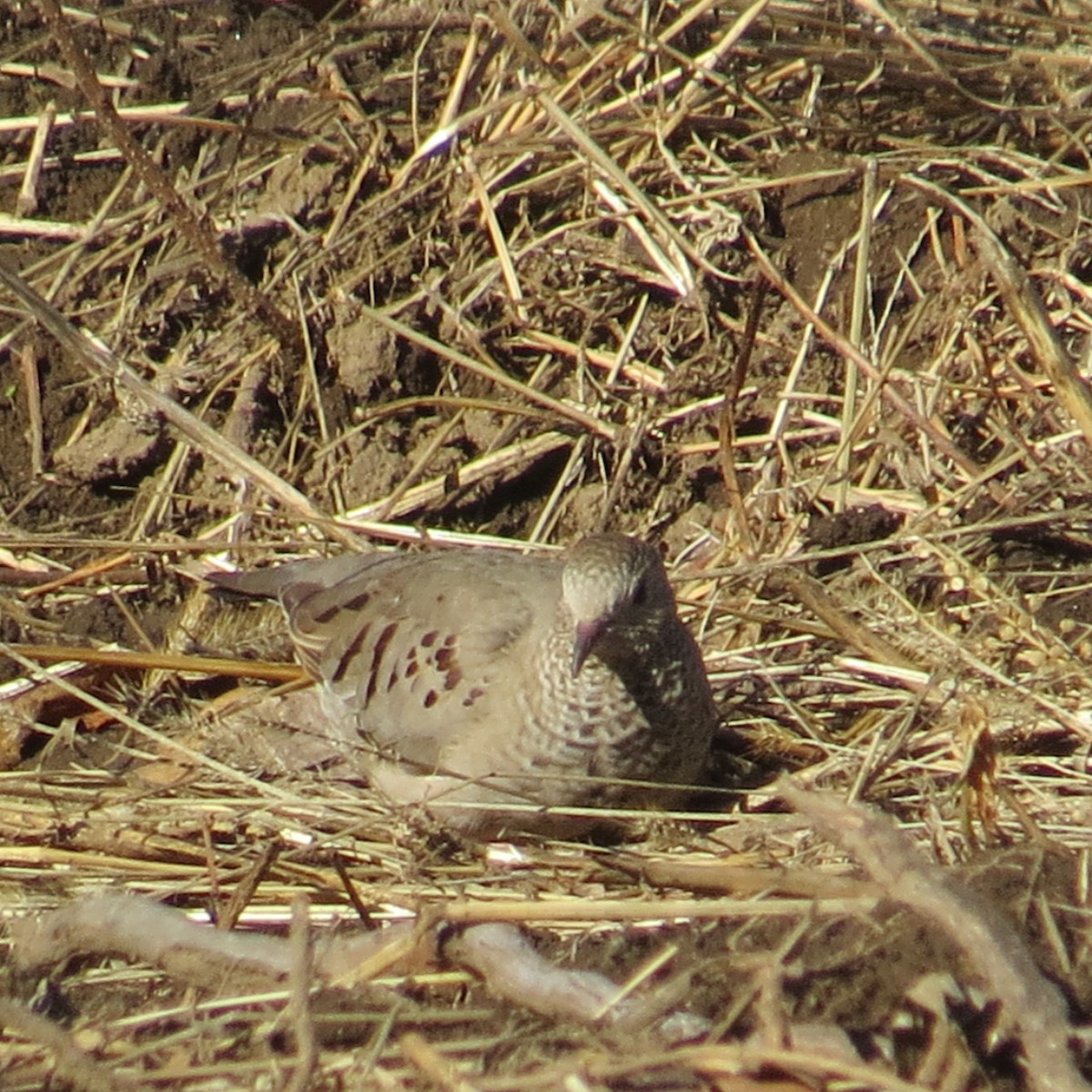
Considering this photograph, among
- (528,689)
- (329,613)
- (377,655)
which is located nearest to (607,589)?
(528,689)

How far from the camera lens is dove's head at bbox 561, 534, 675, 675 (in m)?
4.57

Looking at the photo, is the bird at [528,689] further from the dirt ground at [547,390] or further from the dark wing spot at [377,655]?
the dirt ground at [547,390]

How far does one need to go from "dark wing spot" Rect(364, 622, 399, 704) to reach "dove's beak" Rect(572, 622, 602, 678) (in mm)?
751

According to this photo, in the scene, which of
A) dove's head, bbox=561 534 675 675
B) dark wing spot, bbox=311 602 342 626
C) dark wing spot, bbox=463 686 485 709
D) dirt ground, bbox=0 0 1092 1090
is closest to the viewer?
dove's head, bbox=561 534 675 675

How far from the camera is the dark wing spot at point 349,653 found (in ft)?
17.2

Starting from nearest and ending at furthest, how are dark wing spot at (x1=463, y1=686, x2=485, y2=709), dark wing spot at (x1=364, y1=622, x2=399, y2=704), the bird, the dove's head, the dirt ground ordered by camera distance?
the dove's head, the bird, the dirt ground, dark wing spot at (x1=463, y1=686, x2=485, y2=709), dark wing spot at (x1=364, y1=622, x2=399, y2=704)

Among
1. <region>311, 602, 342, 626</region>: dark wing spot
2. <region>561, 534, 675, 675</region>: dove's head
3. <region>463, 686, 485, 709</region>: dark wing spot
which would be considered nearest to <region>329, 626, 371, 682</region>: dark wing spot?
<region>311, 602, 342, 626</region>: dark wing spot

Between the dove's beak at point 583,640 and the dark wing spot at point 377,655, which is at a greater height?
the dove's beak at point 583,640

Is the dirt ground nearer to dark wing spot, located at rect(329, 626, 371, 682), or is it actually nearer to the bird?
the bird

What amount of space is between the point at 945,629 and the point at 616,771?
40.7 inches

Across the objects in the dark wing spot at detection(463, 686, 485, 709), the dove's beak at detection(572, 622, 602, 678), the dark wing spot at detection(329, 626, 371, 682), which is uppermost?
the dove's beak at detection(572, 622, 602, 678)

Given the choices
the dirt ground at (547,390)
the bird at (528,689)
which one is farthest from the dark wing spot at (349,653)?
the dirt ground at (547,390)

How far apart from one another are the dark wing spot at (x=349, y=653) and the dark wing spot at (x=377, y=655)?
0.15ft

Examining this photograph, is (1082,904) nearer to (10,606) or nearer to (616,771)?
(616,771)
